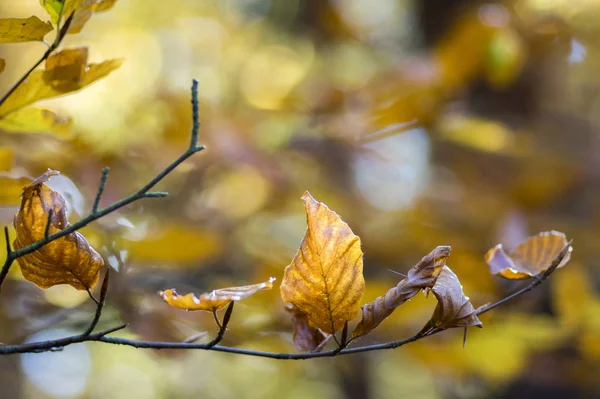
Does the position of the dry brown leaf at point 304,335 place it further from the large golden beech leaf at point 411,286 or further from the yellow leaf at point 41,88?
the yellow leaf at point 41,88

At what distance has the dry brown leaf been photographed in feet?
1.44

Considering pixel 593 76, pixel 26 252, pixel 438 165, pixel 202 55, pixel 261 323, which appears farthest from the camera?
pixel 202 55

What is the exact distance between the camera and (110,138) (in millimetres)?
1136

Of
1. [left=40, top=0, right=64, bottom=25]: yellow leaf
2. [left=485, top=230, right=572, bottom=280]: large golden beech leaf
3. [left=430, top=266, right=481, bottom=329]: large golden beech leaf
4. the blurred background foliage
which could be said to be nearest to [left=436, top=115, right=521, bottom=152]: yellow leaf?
the blurred background foliage

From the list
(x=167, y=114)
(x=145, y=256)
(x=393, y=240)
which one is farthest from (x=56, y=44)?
(x=393, y=240)

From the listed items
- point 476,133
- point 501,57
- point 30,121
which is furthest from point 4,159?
point 501,57

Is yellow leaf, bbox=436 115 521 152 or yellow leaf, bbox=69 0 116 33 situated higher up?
yellow leaf, bbox=69 0 116 33

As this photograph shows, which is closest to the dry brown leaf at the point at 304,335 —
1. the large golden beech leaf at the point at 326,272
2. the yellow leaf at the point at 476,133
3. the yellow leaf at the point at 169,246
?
the large golden beech leaf at the point at 326,272

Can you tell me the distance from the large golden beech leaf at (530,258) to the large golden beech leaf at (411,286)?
0.32ft

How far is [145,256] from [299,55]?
2425 mm

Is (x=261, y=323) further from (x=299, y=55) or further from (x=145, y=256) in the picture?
(x=299, y=55)

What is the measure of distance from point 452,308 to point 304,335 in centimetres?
14

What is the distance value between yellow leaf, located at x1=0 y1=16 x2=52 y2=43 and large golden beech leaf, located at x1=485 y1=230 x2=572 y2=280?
0.42 meters

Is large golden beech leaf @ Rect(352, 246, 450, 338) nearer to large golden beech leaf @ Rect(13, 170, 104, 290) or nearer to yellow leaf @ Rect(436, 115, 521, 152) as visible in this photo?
large golden beech leaf @ Rect(13, 170, 104, 290)
